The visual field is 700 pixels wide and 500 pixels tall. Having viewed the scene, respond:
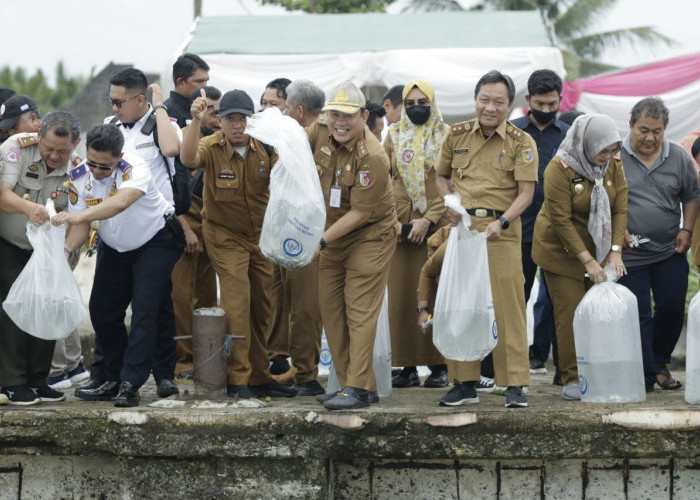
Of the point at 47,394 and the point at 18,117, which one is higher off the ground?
the point at 18,117

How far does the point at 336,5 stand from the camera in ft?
65.6

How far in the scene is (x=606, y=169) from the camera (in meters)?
5.37

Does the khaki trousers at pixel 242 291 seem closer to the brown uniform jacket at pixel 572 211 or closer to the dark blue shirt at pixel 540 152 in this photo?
the brown uniform jacket at pixel 572 211

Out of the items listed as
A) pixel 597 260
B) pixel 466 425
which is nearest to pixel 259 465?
pixel 466 425

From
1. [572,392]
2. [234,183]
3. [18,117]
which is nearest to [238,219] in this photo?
[234,183]

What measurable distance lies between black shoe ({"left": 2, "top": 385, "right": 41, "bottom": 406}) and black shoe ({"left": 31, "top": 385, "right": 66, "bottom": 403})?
6.3 inches

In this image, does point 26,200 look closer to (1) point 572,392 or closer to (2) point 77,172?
(2) point 77,172

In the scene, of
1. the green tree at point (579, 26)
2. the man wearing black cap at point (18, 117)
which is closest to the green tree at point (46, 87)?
the green tree at point (579, 26)

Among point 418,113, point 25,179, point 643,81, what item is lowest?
point 25,179

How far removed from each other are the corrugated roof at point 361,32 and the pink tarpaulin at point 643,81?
Result: 27.6 inches

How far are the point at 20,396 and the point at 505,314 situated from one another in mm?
2614

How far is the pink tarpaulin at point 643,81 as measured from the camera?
10.9 m

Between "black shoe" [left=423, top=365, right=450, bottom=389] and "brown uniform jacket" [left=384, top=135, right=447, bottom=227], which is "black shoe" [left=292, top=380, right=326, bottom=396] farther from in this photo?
"brown uniform jacket" [left=384, top=135, right=447, bottom=227]

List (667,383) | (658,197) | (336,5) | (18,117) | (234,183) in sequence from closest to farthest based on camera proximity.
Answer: (234,183) → (658,197) → (667,383) → (18,117) → (336,5)
